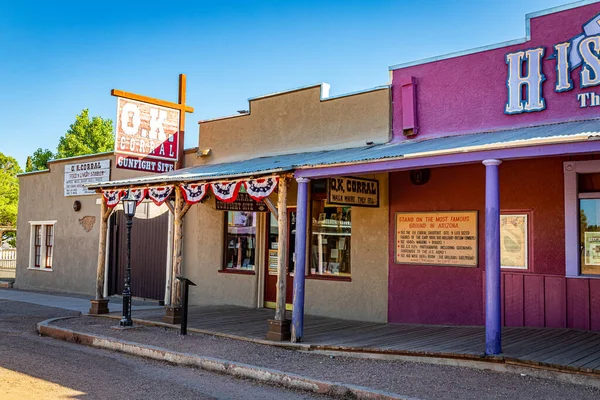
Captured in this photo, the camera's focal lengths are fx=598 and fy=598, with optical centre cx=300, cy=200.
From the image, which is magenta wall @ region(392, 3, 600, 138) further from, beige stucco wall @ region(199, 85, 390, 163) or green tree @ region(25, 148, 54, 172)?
green tree @ region(25, 148, 54, 172)

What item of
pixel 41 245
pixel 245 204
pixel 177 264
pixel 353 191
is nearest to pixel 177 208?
pixel 177 264

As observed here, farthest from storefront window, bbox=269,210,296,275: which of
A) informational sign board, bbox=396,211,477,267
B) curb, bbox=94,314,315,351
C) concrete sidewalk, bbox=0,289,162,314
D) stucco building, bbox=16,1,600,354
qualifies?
concrete sidewalk, bbox=0,289,162,314

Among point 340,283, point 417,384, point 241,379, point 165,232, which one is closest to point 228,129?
point 165,232

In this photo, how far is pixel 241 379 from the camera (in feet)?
24.2

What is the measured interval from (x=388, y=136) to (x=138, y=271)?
849 cm

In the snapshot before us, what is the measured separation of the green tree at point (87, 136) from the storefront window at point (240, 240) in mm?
25546

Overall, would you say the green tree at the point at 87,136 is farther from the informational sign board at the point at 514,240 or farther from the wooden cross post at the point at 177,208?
the informational sign board at the point at 514,240

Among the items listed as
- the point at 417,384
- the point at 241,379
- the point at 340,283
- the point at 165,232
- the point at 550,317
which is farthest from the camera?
the point at 165,232

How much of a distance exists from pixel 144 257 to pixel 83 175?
3.79 metres

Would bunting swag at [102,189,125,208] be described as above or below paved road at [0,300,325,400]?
above

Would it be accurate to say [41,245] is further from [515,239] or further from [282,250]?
[515,239]

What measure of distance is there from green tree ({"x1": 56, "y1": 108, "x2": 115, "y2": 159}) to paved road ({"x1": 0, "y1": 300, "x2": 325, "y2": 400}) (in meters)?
28.8

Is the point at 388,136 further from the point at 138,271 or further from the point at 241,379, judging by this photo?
the point at 138,271

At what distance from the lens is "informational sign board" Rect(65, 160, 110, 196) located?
17247 mm
